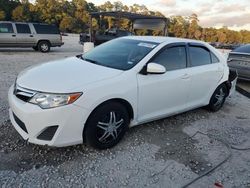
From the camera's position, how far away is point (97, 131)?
342 centimetres

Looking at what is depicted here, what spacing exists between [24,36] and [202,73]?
39.7ft

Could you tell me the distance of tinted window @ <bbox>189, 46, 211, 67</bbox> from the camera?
15.6 feet

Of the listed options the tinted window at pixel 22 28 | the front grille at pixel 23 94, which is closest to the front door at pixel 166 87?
the front grille at pixel 23 94

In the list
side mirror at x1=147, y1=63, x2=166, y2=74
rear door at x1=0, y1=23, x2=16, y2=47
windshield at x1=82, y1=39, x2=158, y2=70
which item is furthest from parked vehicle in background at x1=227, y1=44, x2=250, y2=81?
rear door at x1=0, y1=23, x2=16, y2=47

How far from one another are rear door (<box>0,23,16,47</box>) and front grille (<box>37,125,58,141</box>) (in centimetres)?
1224

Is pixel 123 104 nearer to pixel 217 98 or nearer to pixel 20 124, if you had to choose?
pixel 20 124

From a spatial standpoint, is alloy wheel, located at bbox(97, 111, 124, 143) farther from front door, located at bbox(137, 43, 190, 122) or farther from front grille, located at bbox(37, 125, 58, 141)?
front grille, located at bbox(37, 125, 58, 141)

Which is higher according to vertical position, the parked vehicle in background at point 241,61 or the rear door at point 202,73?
the rear door at point 202,73

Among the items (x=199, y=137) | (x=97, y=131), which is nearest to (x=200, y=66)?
(x=199, y=137)

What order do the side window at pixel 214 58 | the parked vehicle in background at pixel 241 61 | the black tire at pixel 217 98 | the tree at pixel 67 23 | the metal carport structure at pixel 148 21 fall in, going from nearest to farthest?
the side window at pixel 214 58 → the black tire at pixel 217 98 → the parked vehicle in background at pixel 241 61 → the metal carport structure at pixel 148 21 → the tree at pixel 67 23

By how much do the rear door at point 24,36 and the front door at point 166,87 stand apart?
11854mm

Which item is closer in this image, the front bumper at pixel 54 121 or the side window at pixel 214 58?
the front bumper at pixel 54 121

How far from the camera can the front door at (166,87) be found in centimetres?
385

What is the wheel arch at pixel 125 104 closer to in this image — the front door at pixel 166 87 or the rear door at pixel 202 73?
the front door at pixel 166 87
